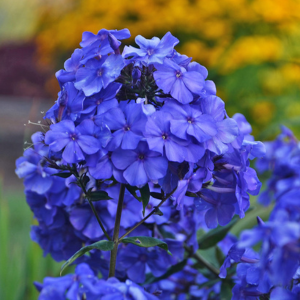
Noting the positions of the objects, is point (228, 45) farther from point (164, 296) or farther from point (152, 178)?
point (152, 178)

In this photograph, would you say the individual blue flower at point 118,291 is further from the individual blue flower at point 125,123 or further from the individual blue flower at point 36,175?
the individual blue flower at point 36,175

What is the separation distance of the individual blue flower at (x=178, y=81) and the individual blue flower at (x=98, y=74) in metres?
0.04

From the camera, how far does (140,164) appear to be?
478 millimetres

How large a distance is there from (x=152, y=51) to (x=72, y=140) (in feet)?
0.46

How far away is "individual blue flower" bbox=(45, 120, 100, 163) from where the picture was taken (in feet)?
1.55

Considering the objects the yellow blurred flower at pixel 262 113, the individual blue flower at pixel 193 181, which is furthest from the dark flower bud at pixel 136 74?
the yellow blurred flower at pixel 262 113

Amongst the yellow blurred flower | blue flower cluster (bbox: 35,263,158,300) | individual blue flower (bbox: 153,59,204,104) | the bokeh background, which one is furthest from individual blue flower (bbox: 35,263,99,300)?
the yellow blurred flower

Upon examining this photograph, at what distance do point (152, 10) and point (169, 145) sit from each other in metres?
1.83

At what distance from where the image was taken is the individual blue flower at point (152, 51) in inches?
19.7

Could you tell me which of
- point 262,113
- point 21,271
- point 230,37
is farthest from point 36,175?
point 230,37

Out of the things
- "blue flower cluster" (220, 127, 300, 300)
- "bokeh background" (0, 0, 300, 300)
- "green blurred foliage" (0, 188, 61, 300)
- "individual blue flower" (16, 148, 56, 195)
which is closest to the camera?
"blue flower cluster" (220, 127, 300, 300)

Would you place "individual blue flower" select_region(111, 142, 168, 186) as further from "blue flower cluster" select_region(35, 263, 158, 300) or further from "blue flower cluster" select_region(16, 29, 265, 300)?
"blue flower cluster" select_region(35, 263, 158, 300)

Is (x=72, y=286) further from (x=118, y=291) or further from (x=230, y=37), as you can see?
(x=230, y=37)

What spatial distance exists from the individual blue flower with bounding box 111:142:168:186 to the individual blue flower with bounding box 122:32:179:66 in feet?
0.32
